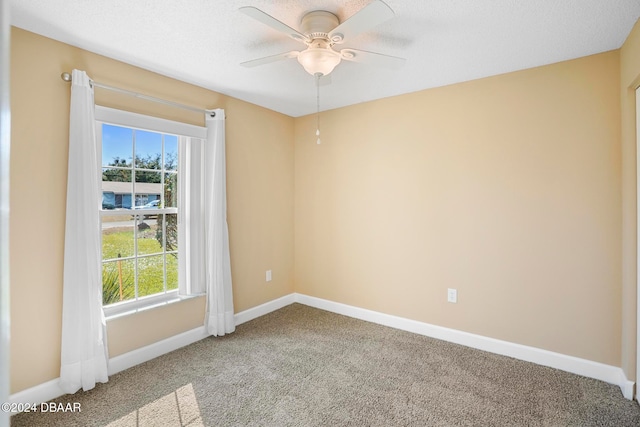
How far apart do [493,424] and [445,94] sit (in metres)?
2.57

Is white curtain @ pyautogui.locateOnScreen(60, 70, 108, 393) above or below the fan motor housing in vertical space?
below

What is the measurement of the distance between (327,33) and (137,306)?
2.53 metres

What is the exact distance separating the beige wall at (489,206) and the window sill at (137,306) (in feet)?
5.44

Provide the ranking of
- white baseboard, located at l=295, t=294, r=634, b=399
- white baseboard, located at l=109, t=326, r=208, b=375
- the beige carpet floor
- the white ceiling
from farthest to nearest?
white baseboard, located at l=109, t=326, r=208, b=375, white baseboard, located at l=295, t=294, r=634, b=399, the beige carpet floor, the white ceiling

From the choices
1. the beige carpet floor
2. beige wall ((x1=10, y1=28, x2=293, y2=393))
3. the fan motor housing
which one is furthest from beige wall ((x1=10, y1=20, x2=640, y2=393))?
the fan motor housing

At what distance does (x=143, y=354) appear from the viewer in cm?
260

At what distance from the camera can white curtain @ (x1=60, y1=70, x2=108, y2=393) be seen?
2.15 meters

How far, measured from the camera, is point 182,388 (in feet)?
7.39

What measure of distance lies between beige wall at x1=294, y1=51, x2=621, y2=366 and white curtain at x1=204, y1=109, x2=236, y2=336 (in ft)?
4.11

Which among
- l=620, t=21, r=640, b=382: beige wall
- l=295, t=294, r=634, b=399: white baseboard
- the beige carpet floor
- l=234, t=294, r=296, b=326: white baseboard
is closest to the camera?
the beige carpet floor

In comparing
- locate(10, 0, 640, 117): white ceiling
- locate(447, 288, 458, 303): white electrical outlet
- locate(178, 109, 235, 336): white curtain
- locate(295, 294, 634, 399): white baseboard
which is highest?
locate(10, 0, 640, 117): white ceiling

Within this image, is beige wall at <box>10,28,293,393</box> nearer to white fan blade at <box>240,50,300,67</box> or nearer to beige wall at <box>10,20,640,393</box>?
beige wall at <box>10,20,640,393</box>

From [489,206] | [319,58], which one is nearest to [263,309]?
[489,206]

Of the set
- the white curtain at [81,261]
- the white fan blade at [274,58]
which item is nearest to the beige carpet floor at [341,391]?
the white curtain at [81,261]
